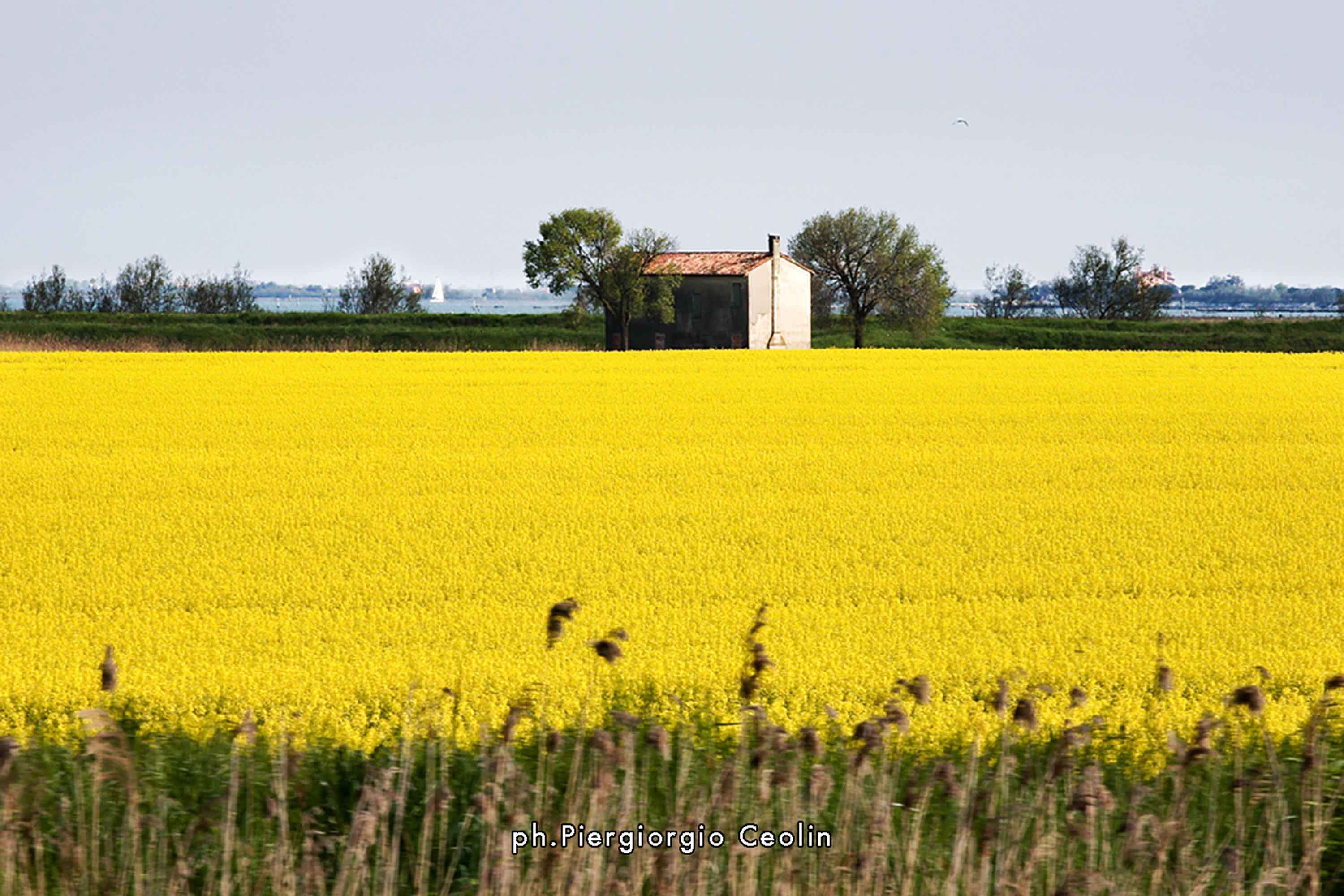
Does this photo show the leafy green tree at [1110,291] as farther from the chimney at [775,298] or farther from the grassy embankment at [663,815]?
the grassy embankment at [663,815]

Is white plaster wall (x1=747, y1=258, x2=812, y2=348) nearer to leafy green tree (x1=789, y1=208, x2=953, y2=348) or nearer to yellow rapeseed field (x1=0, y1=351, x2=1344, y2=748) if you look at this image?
leafy green tree (x1=789, y1=208, x2=953, y2=348)

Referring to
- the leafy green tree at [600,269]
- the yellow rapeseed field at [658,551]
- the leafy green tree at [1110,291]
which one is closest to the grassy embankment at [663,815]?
the yellow rapeseed field at [658,551]

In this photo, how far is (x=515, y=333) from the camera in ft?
261

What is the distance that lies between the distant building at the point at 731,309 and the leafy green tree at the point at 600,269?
1619mm

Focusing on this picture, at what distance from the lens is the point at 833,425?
22.9 meters

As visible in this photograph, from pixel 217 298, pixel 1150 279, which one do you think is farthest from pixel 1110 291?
pixel 217 298

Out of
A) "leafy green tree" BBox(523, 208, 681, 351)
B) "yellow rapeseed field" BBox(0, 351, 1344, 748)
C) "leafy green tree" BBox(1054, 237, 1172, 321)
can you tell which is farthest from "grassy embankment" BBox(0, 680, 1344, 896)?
"leafy green tree" BBox(1054, 237, 1172, 321)

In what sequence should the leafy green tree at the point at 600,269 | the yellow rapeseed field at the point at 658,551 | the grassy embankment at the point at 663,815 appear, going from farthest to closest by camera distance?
1. the leafy green tree at the point at 600,269
2. the yellow rapeseed field at the point at 658,551
3. the grassy embankment at the point at 663,815

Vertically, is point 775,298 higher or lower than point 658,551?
higher

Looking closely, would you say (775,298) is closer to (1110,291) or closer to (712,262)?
(712,262)

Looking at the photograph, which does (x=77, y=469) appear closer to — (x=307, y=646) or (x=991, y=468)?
(x=307, y=646)

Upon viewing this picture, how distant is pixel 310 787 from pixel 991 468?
14.2 meters

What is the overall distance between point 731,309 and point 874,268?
9.12m

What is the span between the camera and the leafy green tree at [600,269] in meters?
→ 67.3
